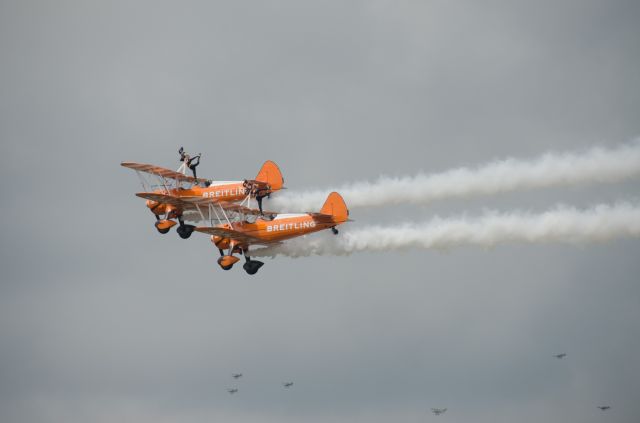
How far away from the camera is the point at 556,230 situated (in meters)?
48.7

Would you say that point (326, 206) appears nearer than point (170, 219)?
Yes

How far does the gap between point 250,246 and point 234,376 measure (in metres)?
11.9

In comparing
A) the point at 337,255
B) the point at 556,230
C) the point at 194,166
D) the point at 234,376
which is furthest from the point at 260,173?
the point at 556,230

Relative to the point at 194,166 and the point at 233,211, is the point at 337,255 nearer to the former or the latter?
the point at 233,211

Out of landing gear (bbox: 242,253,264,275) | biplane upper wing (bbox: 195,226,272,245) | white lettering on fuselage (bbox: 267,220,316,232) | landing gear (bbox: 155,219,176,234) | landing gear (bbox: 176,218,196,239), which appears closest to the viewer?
white lettering on fuselage (bbox: 267,220,316,232)

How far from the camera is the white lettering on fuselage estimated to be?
53719 mm

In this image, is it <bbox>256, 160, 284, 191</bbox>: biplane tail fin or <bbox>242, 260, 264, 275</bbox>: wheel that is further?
<bbox>256, 160, 284, 191</bbox>: biplane tail fin

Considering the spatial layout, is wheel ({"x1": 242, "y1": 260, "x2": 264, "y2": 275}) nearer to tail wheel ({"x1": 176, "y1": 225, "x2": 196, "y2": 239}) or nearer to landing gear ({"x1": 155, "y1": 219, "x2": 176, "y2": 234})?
tail wheel ({"x1": 176, "y1": 225, "x2": 196, "y2": 239})

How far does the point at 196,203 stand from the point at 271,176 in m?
4.63

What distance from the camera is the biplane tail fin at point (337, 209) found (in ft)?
175

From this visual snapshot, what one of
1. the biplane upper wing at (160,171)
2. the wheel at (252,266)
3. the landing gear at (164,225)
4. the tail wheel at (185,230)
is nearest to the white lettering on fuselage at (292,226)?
the wheel at (252,266)

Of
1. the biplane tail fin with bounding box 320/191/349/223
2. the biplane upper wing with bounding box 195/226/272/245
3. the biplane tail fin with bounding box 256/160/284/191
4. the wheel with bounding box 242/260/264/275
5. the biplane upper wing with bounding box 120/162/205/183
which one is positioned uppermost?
the biplane upper wing with bounding box 120/162/205/183

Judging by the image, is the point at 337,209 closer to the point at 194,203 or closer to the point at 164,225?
the point at 194,203

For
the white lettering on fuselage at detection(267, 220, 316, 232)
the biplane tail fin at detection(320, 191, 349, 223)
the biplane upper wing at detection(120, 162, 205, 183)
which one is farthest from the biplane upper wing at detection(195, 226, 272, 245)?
the biplane upper wing at detection(120, 162, 205, 183)
